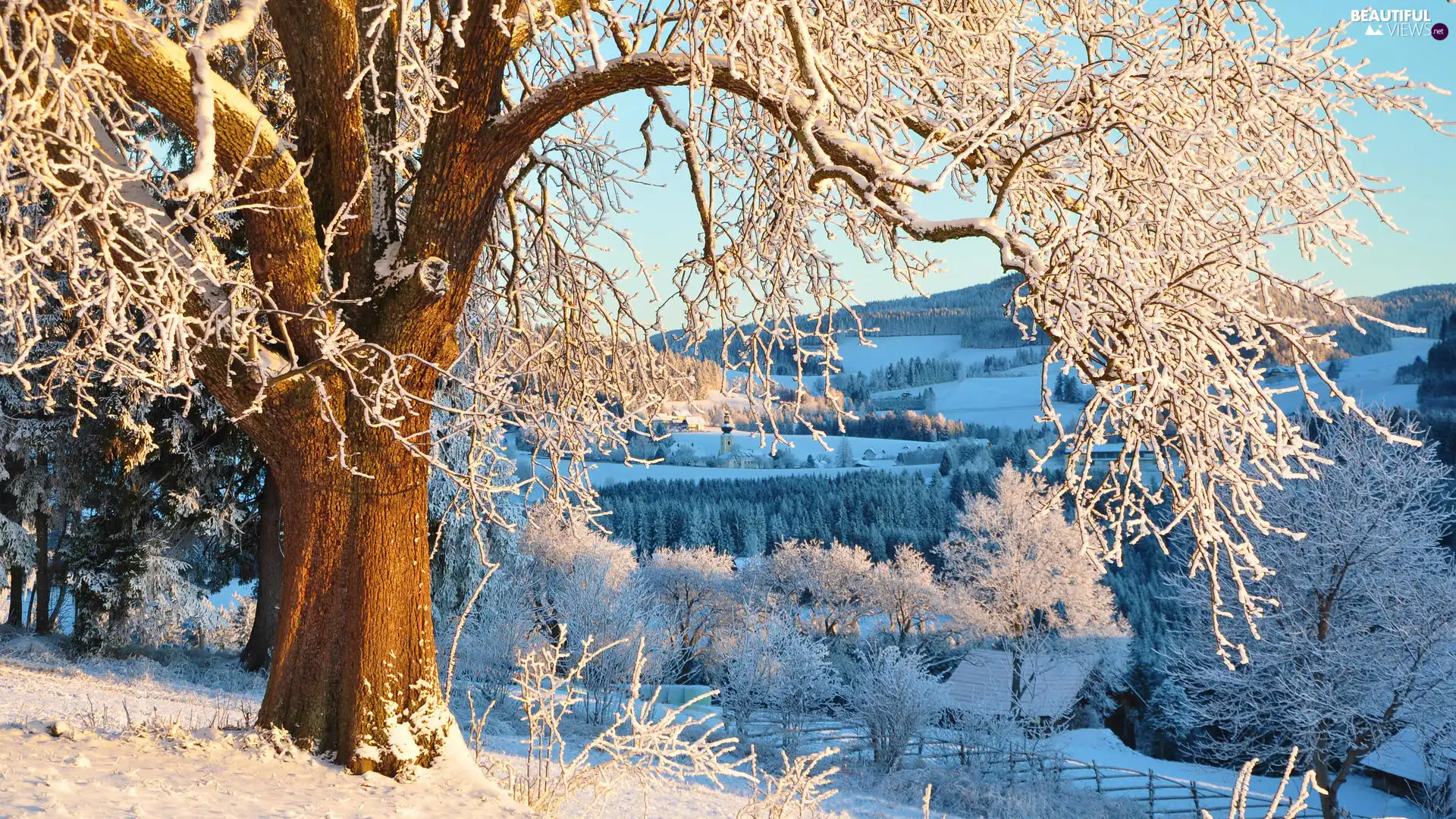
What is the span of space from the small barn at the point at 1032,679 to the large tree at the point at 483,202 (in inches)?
999

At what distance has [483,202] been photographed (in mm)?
4465

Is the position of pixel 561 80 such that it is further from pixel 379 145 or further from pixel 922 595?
pixel 922 595

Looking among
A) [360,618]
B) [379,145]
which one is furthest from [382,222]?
[360,618]

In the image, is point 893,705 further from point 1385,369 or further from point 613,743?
point 1385,369

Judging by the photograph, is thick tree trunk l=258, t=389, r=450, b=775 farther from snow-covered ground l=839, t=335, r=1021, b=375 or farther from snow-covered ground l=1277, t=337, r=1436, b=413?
snow-covered ground l=839, t=335, r=1021, b=375

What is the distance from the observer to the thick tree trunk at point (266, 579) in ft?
46.7

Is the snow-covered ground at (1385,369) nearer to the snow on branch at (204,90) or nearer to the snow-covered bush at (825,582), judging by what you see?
the snow-covered bush at (825,582)

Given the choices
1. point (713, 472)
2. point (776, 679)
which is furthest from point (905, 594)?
point (713, 472)

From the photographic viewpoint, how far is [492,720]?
1619 cm

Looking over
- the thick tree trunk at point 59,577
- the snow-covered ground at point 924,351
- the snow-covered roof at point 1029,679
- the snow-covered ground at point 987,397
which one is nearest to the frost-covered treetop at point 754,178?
the thick tree trunk at point 59,577

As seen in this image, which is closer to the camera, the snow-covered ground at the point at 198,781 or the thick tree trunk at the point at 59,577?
the snow-covered ground at the point at 198,781

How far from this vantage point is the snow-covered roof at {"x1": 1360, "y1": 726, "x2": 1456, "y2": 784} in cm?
1645

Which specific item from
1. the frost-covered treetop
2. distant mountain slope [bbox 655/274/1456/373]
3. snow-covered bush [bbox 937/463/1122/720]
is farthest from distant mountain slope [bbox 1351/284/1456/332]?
the frost-covered treetop

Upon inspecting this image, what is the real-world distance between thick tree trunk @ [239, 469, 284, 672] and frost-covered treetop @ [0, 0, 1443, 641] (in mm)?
9646
